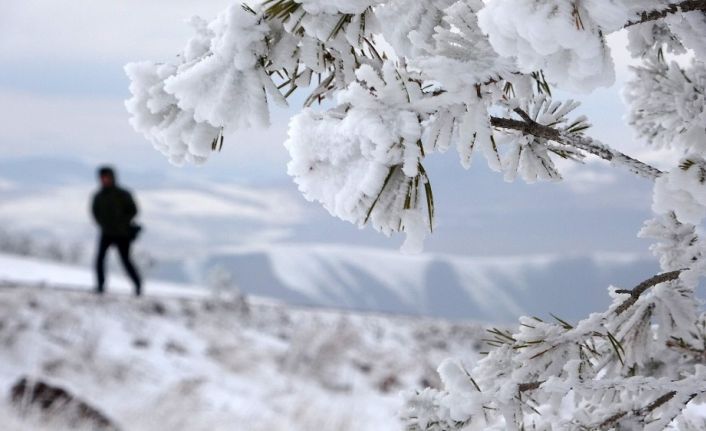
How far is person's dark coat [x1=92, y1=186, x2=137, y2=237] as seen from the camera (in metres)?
10.7

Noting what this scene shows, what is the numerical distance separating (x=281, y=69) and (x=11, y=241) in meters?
27.9

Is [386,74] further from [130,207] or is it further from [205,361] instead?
[130,207]

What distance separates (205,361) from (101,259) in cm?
266

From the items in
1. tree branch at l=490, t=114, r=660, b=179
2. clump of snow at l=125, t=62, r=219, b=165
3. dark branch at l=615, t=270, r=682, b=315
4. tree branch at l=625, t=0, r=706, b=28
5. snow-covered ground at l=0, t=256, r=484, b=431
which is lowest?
snow-covered ground at l=0, t=256, r=484, b=431

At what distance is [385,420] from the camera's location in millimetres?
7609

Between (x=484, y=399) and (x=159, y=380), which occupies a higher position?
(x=484, y=399)

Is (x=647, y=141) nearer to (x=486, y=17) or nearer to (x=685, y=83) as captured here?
(x=685, y=83)

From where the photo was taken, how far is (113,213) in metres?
10.7

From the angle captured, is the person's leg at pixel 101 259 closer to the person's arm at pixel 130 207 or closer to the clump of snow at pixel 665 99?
the person's arm at pixel 130 207

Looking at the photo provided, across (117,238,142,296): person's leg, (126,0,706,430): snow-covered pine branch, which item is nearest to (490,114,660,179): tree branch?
(126,0,706,430): snow-covered pine branch

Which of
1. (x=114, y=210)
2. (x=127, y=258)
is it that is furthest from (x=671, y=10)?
(x=127, y=258)

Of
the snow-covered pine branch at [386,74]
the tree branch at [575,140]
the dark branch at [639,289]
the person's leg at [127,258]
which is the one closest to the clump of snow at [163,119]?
the snow-covered pine branch at [386,74]

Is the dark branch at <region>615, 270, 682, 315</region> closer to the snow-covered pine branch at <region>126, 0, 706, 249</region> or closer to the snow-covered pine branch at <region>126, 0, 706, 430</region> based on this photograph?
the snow-covered pine branch at <region>126, 0, 706, 430</region>

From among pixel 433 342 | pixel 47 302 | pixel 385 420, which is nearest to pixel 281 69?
pixel 385 420
